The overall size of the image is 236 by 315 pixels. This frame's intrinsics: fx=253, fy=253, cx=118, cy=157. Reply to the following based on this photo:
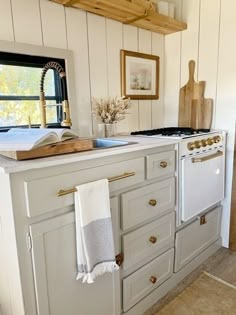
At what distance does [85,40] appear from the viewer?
70.6 inches

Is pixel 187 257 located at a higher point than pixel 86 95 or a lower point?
lower

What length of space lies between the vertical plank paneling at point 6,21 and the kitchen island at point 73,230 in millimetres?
816

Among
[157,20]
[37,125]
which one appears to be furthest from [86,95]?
[157,20]

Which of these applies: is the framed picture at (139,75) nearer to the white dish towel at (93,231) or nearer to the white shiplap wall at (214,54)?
the white shiplap wall at (214,54)

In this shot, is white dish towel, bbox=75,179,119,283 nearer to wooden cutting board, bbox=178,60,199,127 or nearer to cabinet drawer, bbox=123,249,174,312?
cabinet drawer, bbox=123,249,174,312

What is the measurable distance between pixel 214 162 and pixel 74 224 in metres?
1.27

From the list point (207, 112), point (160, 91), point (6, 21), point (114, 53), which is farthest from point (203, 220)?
point (6, 21)

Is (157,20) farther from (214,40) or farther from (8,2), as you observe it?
(8,2)

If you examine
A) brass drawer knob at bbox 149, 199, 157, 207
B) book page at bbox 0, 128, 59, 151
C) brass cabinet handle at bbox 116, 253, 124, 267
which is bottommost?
brass cabinet handle at bbox 116, 253, 124, 267

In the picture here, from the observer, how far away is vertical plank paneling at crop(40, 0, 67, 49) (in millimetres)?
1574

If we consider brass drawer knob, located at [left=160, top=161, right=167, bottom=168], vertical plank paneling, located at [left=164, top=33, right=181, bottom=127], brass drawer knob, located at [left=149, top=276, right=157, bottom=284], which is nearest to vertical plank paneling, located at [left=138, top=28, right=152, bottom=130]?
vertical plank paneling, located at [left=164, top=33, right=181, bottom=127]

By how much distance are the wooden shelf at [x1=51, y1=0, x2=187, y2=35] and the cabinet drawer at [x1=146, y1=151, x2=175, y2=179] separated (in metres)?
1.03

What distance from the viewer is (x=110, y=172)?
1248mm

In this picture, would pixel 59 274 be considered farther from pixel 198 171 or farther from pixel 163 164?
pixel 198 171
